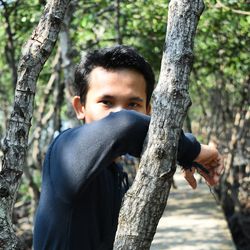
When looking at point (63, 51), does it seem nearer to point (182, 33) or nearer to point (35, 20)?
point (35, 20)

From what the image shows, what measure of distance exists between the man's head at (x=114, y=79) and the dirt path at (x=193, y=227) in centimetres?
460

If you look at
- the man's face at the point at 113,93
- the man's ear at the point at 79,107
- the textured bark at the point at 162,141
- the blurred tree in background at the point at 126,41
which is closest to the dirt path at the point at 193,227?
the blurred tree in background at the point at 126,41

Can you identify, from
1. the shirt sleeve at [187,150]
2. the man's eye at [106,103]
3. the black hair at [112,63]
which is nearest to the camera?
the shirt sleeve at [187,150]

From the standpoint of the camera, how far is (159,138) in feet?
4.20

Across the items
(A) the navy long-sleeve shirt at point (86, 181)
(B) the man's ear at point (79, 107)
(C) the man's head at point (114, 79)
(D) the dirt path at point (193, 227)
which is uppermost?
(C) the man's head at point (114, 79)

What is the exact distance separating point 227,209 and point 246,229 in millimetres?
2064

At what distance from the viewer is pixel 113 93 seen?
170cm

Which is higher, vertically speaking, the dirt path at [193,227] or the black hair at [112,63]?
the black hair at [112,63]

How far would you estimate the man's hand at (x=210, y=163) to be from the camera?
146cm

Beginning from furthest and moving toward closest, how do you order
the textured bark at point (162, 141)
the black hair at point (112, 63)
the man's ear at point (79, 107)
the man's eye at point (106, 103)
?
the man's ear at point (79, 107)
the black hair at point (112, 63)
the man's eye at point (106, 103)
the textured bark at point (162, 141)

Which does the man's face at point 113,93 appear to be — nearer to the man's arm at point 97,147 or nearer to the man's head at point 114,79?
the man's head at point 114,79

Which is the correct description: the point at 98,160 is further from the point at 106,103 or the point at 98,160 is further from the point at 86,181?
the point at 106,103

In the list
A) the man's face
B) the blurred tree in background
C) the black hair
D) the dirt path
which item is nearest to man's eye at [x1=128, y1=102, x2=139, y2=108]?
the man's face

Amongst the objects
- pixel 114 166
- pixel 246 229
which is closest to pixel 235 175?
pixel 246 229
